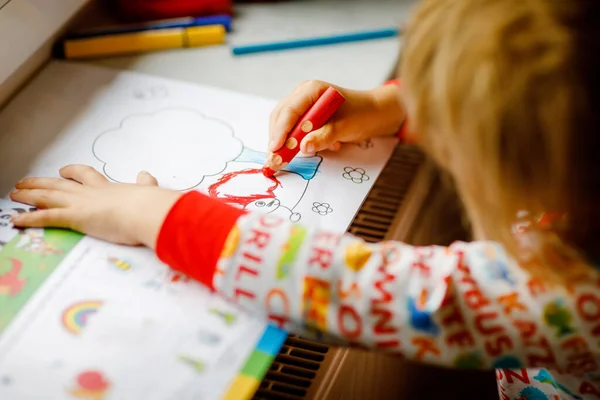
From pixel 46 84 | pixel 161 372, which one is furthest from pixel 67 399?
pixel 46 84

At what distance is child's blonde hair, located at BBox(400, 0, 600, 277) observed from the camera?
0.35 meters

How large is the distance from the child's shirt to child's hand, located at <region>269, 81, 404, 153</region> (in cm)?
13

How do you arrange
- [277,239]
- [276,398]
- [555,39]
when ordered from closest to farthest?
1. [555,39]
2. [277,239]
3. [276,398]

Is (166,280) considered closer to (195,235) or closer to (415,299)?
(195,235)

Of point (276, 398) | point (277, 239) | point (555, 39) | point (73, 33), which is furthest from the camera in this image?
point (73, 33)

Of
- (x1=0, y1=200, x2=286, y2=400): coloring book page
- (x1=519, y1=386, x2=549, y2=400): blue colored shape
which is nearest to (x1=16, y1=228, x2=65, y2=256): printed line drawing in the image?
(x1=0, y1=200, x2=286, y2=400): coloring book page

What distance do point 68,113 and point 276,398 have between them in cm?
33

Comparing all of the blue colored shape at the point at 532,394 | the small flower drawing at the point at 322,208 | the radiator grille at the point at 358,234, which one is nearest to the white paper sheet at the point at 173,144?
the small flower drawing at the point at 322,208

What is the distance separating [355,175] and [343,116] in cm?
6

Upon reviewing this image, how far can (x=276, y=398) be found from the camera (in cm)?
61

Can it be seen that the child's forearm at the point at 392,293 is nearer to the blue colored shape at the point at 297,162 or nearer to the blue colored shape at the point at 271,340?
the blue colored shape at the point at 271,340

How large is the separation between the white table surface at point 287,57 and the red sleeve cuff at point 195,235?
215 millimetres

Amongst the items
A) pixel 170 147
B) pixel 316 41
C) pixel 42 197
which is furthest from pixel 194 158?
pixel 316 41

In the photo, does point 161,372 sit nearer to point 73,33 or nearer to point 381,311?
point 381,311
